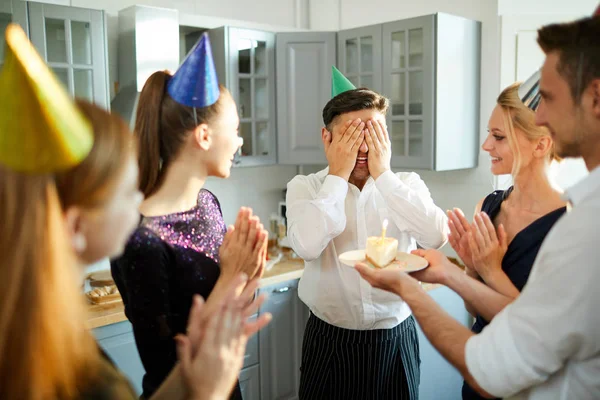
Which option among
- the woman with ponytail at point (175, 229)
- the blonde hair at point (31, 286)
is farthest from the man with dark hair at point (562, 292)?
the blonde hair at point (31, 286)

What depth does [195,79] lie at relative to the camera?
1289 millimetres

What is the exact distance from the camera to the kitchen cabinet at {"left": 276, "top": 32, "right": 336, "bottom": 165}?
327cm

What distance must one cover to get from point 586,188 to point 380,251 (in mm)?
548

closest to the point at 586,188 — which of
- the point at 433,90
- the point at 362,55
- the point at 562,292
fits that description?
the point at 562,292

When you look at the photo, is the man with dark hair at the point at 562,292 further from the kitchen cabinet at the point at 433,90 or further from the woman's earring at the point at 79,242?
the kitchen cabinet at the point at 433,90

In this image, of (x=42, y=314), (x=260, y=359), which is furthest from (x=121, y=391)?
(x=260, y=359)

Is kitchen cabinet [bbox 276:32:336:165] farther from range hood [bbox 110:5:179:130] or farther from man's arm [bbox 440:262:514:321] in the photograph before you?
man's arm [bbox 440:262:514:321]

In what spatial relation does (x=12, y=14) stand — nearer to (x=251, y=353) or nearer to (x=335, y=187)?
(x=335, y=187)

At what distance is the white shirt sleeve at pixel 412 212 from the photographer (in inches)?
72.2

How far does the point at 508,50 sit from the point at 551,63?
202 centimetres

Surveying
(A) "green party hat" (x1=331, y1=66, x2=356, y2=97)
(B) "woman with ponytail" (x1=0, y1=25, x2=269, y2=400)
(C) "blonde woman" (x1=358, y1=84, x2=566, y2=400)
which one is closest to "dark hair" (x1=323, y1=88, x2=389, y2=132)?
(A) "green party hat" (x1=331, y1=66, x2=356, y2=97)

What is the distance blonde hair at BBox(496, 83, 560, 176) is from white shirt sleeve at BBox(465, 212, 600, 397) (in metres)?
0.64

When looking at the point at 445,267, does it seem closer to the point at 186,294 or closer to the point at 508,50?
the point at 186,294

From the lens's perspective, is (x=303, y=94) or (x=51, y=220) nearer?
(x=51, y=220)
